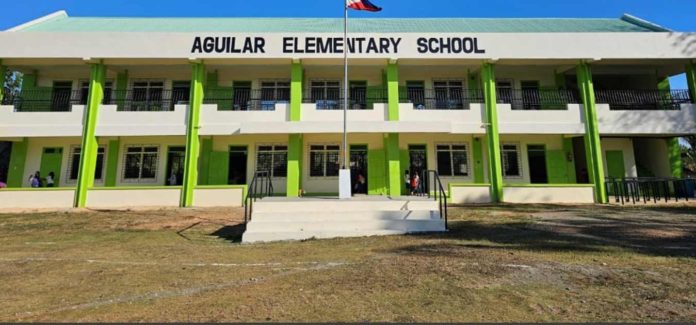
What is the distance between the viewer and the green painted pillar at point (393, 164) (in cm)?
1698

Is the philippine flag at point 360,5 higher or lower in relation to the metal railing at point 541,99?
higher

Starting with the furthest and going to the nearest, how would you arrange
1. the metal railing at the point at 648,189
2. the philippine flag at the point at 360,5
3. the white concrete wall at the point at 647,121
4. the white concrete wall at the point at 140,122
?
the white concrete wall at the point at 647,121, the white concrete wall at the point at 140,122, the metal railing at the point at 648,189, the philippine flag at the point at 360,5

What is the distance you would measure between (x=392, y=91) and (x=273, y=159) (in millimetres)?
6678

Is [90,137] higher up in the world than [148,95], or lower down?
lower down

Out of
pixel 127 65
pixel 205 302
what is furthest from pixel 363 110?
pixel 205 302

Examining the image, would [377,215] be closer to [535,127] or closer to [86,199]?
[535,127]

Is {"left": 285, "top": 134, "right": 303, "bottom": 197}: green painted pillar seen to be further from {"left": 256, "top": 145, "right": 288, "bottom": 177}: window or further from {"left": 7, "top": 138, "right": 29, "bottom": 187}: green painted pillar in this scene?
{"left": 7, "top": 138, "right": 29, "bottom": 187}: green painted pillar

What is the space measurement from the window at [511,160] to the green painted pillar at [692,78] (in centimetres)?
788

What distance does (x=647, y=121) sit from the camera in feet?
58.2

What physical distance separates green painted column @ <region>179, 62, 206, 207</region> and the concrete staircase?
24.0 ft

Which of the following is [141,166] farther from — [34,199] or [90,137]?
[34,199]

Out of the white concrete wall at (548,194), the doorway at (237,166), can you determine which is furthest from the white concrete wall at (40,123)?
the white concrete wall at (548,194)

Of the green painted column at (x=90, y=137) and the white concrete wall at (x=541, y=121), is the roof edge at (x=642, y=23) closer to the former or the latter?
the white concrete wall at (x=541, y=121)

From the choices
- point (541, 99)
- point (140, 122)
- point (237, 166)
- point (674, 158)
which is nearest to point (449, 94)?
point (541, 99)
